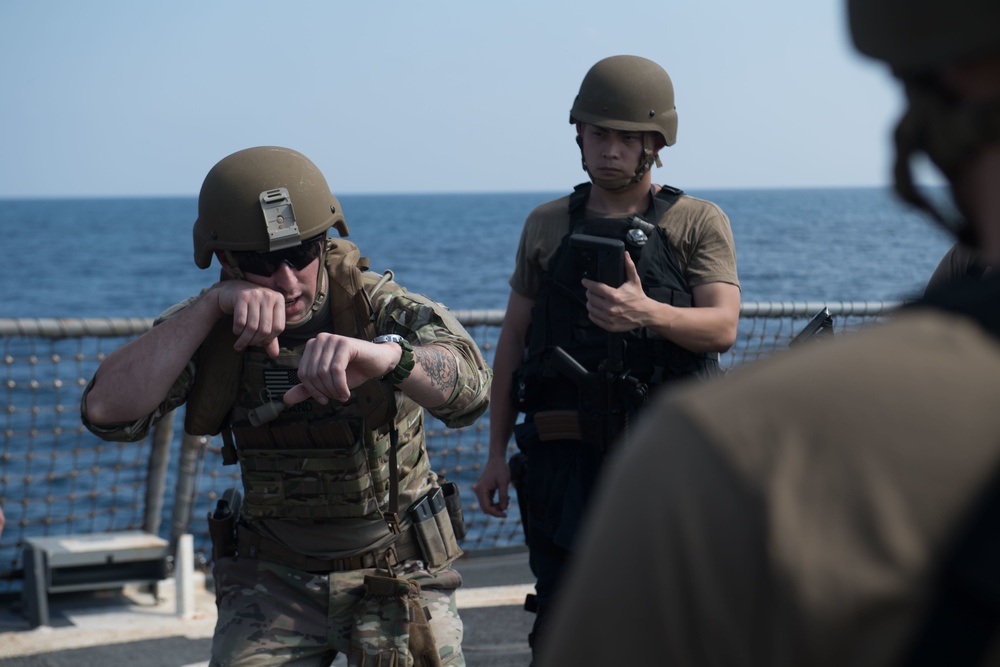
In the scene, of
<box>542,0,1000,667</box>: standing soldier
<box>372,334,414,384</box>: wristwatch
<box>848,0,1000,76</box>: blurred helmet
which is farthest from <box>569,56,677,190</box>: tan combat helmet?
<box>542,0,1000,667</box>: standing soldier

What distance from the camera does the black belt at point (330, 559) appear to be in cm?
370

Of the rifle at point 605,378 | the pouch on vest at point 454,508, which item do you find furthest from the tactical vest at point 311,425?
the rifle at point 605,378

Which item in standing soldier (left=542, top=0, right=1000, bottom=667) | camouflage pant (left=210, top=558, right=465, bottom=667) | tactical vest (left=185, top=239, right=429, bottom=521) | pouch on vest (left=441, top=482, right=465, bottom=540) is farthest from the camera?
pouch on vest (left=441, top=482, right=465, bottom=540)

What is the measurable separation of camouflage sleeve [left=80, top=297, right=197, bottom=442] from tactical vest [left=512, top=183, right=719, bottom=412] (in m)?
1.37

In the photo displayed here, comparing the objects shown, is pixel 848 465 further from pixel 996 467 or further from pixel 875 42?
pixel 875 42

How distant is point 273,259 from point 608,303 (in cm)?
118

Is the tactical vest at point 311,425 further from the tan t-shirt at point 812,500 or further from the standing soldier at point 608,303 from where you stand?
the tan t-shirt at point 812,500

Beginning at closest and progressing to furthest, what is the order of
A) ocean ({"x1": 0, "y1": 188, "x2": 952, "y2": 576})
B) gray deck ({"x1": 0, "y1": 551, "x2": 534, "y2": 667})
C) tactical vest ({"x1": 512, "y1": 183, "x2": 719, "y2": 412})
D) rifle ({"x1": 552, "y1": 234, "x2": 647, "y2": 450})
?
rifle ({"x1": 552, "y1": 234, "x2": 647, "y2": 450}) < tactical vest ({"x1": 512, "y1": 183, "x2": 719, "y2": 412}) < gray deck ({"x1": 0, "y1": 551, "x2": 534, "y2": 667}) < ocean ({"x1": 0, "y1": 188, "x2": 952, "y2": 576})

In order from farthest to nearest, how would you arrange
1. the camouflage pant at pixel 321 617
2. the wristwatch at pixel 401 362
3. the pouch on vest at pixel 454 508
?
the pouch on vest at pixel 454 508 < the camouflage pant at pixel 321 617 < the wristwatch at pixel 401 362

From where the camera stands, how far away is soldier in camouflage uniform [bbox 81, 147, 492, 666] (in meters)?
3.55

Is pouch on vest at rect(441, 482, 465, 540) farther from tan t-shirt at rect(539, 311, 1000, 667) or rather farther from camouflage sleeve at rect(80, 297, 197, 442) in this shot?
tan t-shirt at rect(539, 311, 1000, 667)

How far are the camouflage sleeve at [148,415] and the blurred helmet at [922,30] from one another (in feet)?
9.44

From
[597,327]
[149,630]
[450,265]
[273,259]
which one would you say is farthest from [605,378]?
[450,265]

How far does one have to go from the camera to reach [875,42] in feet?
3.49
